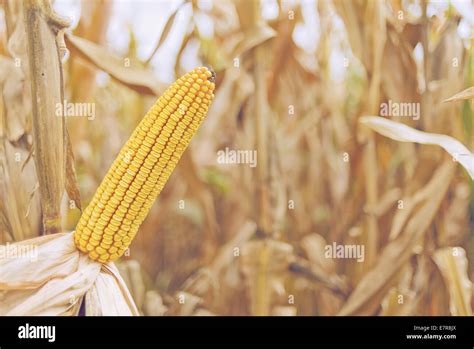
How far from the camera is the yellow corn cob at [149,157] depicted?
5.88 ft

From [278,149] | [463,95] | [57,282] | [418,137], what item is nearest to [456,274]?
[418,137]

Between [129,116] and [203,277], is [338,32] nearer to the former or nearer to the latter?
[129,116]

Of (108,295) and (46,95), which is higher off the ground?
(46,95)

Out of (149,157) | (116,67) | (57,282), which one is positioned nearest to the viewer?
(149,157)

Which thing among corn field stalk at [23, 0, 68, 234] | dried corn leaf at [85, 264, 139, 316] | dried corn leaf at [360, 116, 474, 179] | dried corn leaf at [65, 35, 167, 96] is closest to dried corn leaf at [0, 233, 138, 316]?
dried corn leaf at [85, 264, 139, 316]

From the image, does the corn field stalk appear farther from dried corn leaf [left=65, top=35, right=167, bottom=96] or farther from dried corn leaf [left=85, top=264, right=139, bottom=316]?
dried corn leaf [left=85, top=264, right=139, bottom=316]

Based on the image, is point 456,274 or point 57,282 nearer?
point 57,282

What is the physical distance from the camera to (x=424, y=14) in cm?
210

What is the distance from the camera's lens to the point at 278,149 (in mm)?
2076

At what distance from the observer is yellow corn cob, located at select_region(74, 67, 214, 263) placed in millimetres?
1792

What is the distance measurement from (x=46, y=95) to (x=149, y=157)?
516 millimetres

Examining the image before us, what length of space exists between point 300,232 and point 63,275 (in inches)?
36.9

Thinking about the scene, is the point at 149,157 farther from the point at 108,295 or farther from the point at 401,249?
the point at 401,249
